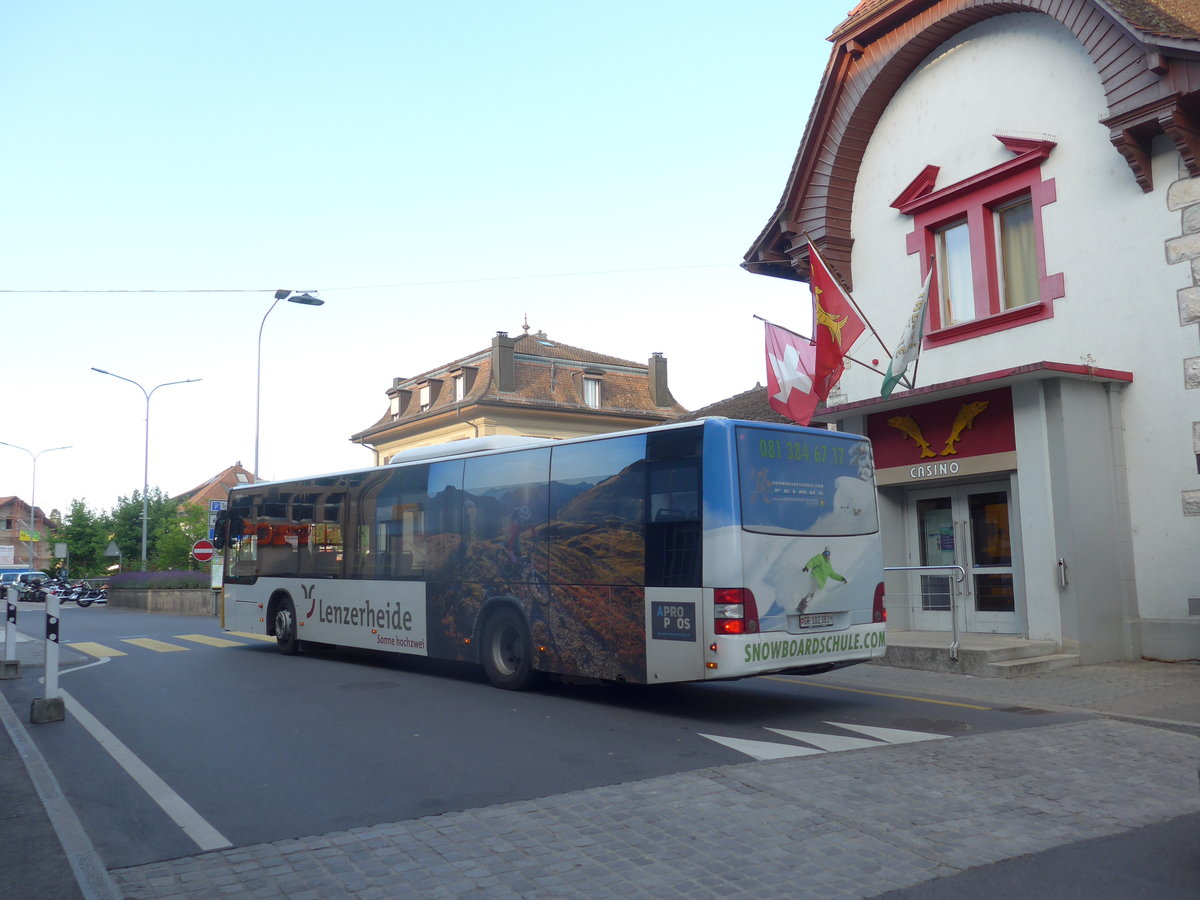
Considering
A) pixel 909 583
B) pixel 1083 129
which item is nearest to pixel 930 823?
pixel 909 583

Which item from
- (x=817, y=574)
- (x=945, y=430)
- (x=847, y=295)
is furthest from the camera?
(x=847, y=295)

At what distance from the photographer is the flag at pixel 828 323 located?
16.6m

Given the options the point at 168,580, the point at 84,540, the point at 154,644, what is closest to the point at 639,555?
the point at 154,644

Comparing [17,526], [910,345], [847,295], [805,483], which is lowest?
[805,483]

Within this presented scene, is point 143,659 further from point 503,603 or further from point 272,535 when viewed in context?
point 503,603

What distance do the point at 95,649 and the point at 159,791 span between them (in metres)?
13.4

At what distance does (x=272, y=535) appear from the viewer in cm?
1730

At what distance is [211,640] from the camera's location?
20891 mm

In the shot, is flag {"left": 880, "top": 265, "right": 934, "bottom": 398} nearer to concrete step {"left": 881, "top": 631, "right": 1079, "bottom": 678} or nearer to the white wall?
the white wall

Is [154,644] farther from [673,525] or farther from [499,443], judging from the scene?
[673,525]

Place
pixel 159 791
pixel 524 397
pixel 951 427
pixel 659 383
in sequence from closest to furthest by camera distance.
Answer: pixel 159 791 < pixel 951 427 < pixel 524 397 < pixel 659 383

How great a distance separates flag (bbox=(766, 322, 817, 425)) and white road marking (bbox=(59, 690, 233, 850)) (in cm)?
1093

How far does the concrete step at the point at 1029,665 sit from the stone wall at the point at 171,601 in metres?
29.0

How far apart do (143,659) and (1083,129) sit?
637 inches
